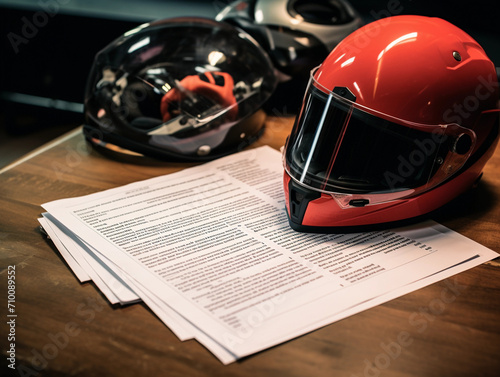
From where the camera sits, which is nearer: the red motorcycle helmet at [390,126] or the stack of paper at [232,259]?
the stack of paper at [232,259]

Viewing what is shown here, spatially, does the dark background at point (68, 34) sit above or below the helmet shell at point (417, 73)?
below

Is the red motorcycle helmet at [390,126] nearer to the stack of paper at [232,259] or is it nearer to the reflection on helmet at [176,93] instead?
the stack of paper at [232,259]

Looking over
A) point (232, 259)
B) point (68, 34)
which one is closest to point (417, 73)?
point (232, 259)

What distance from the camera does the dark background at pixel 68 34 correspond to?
1.20 metres

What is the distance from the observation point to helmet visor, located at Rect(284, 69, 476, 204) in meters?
0.62

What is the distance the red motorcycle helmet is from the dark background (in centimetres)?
49

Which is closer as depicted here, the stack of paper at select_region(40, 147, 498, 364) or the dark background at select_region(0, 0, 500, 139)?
the stack of paper at select_region(40, 147, 498, 364)

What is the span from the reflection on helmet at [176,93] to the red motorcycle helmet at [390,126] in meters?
0.20

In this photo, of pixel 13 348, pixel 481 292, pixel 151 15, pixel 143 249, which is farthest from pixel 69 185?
pixel 151 15

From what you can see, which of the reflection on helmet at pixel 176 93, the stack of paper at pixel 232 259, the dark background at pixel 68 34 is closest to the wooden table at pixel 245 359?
the stack of paper at pixel 232 259

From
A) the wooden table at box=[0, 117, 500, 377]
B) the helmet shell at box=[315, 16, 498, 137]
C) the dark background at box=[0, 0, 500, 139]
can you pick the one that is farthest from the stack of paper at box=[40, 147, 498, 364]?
the dark background at box=[0, 0, 500, 139]

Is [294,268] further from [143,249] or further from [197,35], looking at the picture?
[197,35]

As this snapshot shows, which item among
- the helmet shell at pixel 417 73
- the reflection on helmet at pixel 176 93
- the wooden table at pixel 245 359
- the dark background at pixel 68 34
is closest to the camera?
the wooden table at pixel 245 359

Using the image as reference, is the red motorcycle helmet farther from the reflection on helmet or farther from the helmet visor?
the reflection on helmet
